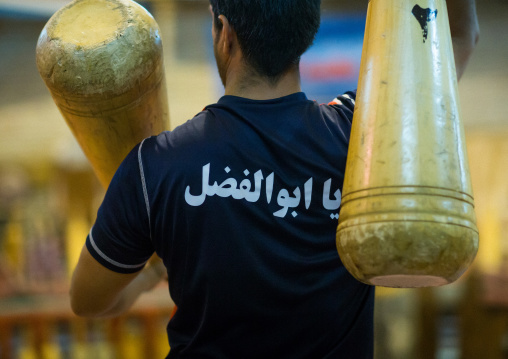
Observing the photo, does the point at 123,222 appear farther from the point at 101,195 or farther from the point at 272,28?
the point at 101,195

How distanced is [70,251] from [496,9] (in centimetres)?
414

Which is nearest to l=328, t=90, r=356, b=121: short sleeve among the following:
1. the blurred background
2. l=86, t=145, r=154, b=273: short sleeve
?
l=86, t=145, r=154, b=273: short sleeve

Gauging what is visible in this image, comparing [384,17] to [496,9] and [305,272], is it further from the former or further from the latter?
[496,9]

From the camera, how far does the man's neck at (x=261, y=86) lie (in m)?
1.11

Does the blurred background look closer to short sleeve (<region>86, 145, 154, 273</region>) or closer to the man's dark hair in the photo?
short sleeve (<region>86, 145, 154, 273</region>)

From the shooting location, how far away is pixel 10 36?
5.41 metres

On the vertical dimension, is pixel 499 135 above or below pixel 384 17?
below

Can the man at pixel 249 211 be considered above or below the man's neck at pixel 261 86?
below

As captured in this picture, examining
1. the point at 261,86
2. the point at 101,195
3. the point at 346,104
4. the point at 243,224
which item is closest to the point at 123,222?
the point at 243,224

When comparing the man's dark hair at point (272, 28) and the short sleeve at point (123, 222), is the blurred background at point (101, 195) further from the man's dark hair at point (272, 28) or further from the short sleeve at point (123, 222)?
the man's dark hair at point (272, 28)

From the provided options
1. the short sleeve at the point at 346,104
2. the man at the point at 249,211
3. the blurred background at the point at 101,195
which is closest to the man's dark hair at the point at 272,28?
the man at the point at 249,211

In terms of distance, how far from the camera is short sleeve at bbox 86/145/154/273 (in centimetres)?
105

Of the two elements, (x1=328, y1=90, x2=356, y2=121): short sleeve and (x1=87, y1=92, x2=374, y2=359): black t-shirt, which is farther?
(x1=328, y1=90, x2=356, y2=121): short sleeve

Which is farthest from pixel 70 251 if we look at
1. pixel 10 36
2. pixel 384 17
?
pixel 384 17
